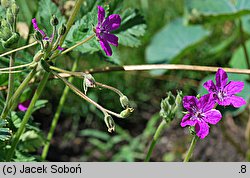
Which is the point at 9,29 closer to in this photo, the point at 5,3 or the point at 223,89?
Answer: the point at 5,3

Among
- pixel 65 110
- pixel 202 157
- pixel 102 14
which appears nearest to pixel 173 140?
pixel 202 157

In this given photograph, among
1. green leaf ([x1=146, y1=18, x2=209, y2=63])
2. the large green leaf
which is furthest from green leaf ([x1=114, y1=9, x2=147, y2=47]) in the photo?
green leaf ([x1=146, y1=18, x2=209, y2=63])

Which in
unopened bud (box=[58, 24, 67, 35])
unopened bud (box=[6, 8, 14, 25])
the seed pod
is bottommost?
unopened bud (box=[58, 24, 67, 35])

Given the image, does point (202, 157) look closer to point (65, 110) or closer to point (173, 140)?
point (173, 140)

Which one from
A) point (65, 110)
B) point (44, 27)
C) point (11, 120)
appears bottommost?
point (65, 110)

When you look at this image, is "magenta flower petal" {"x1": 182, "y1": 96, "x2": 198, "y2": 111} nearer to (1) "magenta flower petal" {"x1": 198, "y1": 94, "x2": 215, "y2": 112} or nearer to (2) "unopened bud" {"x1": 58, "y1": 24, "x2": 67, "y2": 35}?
(1) "magenta flower petal" {"x1": 198, "y1": 94, "x2": 215, "y2": 112}

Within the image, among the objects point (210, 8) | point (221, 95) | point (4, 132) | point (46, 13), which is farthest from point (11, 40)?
point (210, 8)
